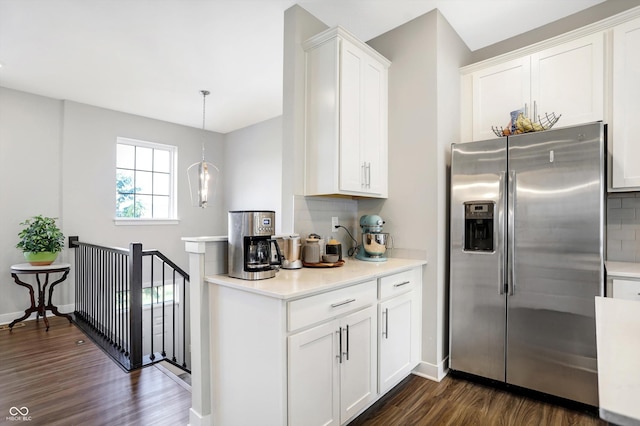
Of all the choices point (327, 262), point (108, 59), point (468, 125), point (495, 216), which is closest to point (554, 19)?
point (468, 125)

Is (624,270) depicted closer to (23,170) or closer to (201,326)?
(201,326)

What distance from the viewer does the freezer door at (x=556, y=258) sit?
2049 millimetres

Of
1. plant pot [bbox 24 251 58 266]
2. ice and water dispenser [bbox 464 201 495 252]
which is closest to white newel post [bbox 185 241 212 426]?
ice and water dispenser [bbox 464 201 495 252]

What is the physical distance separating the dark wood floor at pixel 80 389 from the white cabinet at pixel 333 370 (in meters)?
0.96

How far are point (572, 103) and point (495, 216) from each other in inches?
42.2

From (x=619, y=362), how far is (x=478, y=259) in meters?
1.78

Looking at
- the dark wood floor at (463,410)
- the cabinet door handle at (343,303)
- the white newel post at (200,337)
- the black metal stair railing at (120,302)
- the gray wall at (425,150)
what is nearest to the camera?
the cabinet door handle at (343,303)

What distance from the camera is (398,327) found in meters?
2.34

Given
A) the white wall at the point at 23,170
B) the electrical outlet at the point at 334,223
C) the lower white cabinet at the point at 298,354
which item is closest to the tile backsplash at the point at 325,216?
the electrical outlet at the point at 334,223

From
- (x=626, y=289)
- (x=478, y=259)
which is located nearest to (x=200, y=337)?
(x=478, y=259)

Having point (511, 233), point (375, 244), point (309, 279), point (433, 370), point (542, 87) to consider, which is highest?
point (542, 87)

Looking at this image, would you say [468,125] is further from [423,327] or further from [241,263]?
[241,263]

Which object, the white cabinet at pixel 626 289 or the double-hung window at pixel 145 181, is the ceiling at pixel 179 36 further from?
the white cabinet at pixel 626 289

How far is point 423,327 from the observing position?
262cm
